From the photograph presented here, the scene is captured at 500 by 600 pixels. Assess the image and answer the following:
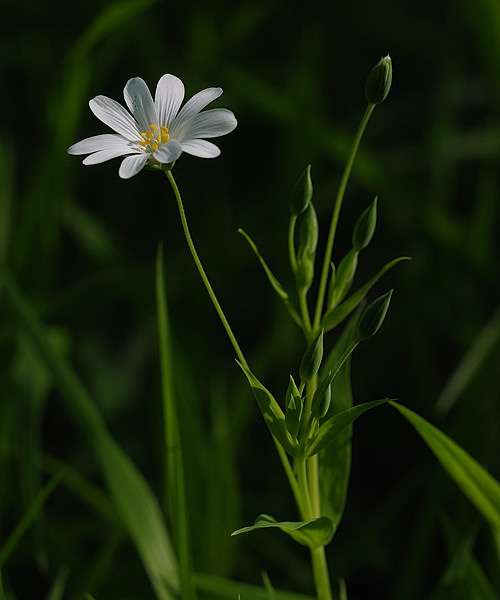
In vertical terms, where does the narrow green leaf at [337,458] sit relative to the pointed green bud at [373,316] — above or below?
below

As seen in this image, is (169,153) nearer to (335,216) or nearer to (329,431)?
(335,216)

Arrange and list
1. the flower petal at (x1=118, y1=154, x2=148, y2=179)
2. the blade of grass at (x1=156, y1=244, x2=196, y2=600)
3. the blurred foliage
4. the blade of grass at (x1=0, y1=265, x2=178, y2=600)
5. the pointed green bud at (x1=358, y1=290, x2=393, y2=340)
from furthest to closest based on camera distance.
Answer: the blurred foliage, the blade of grass at (x1=0, y1=265, x2=178, y2=600), the blade of grass at (x1=156, y1=244, x2=196, y2=600), the pointed green bud at (x1=358, y1=290, x2=393, y2=340), the flower petal at (x1=118, y1=154, x2=148, y2=179)

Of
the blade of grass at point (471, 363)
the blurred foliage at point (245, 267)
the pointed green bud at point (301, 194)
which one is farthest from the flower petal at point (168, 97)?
the blade of grass at point (471, 363)

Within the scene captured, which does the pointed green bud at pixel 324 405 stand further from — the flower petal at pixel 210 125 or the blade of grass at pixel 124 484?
the blade of grass at pixel 124 484

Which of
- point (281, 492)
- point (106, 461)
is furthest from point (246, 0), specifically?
point (106, 461)

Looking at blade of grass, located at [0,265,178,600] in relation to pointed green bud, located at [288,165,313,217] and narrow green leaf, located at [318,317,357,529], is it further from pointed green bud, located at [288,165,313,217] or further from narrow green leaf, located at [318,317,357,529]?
pointed green bud, located at [288,165,313,217]

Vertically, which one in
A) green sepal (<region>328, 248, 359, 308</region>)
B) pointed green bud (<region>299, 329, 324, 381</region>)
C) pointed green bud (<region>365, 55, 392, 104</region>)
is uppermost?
pointed green bud (<region>365, 55, 392, 104</region>)

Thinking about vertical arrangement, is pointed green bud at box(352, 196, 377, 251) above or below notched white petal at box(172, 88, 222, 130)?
below

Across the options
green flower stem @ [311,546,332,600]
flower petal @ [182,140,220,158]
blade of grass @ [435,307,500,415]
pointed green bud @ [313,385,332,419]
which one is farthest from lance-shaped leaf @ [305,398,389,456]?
blade of grass @ [435,307,500,415]
